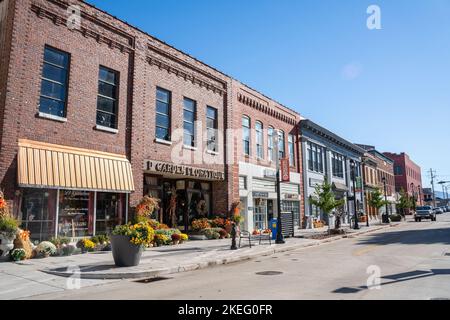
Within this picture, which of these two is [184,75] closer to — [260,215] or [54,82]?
[54,82]

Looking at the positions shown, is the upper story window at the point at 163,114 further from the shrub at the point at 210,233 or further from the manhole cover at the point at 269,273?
the manhole cover at the point at 269,273

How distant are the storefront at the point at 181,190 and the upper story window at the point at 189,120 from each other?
1598mm

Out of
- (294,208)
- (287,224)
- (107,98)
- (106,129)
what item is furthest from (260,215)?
(107,98)

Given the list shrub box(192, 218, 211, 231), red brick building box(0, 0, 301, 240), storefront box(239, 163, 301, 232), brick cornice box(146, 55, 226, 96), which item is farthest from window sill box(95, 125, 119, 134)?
storefront box(239, 163, 301, 232)

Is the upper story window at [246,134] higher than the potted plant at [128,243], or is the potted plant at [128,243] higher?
the upper story window at [246,134]

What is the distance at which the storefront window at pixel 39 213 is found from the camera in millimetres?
12820

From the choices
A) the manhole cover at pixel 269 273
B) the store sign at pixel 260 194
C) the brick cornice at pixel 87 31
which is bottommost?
the manhole cover at pixel 269 273

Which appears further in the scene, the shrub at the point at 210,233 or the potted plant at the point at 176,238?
the shrub at the point at 210,233

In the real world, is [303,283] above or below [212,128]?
below

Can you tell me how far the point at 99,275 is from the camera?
9641 mm

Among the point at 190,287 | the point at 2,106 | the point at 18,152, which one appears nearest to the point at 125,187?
the point at 18,152

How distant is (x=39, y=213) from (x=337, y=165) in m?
32.4

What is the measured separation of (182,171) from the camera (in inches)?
749

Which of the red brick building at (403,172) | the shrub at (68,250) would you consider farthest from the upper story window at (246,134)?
the red brick building at (403,172)
